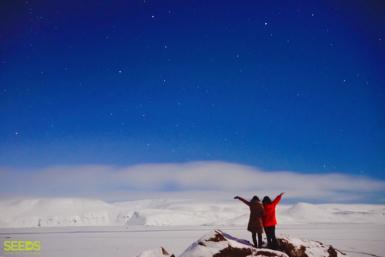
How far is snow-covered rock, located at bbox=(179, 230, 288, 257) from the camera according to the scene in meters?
11.8

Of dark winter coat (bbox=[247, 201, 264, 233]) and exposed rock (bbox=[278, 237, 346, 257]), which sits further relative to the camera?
exposed rock (bbox=[278, 237, 346, 257])

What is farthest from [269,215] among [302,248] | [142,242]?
[142,242]

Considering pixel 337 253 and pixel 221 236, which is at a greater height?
pixel 221 236

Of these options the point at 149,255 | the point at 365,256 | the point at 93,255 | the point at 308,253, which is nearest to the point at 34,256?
the point at 93,255

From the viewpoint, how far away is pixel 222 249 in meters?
11.9

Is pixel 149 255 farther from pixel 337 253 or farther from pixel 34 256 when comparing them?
pixel 34 256

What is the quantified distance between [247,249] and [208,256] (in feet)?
4.56

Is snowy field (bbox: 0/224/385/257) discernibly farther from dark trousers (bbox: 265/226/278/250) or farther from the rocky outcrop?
dark trousers (bbox: 265/226/278/250)

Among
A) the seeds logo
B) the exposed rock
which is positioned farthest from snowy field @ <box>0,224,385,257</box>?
the exposed rock

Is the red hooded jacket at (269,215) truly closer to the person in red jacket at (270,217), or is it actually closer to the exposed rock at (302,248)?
the person in red jacket at (270,217)

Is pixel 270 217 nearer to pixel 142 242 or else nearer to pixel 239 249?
pixel 239 249

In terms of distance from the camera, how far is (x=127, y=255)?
22250mm

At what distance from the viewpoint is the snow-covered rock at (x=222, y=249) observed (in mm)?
11797

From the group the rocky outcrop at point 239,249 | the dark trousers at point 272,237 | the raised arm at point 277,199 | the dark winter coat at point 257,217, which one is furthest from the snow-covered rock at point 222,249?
the raised arm at point 277,199
